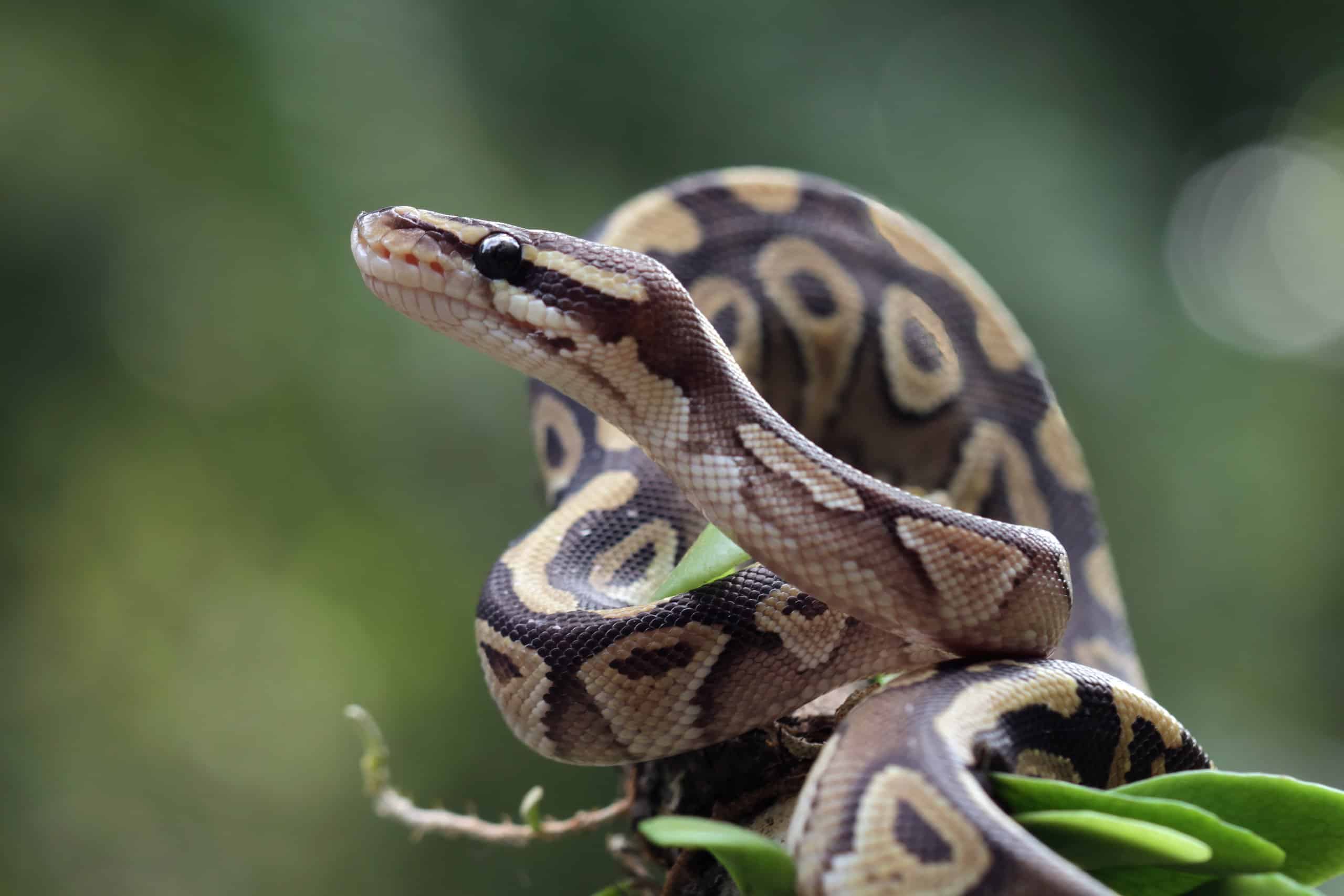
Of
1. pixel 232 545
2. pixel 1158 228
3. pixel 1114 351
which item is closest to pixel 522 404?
pixel 232 545

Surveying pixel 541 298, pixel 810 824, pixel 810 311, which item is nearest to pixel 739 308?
pixel 810 311

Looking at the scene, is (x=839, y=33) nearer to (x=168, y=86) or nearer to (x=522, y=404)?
(x=522, y=404)

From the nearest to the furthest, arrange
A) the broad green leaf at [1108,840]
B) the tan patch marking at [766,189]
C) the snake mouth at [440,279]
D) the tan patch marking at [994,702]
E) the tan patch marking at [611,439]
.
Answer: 1. the broad green leaf at [1108,840]
2. the tan patch marking at [994,702]
3. the snake mouth at [440,279]
4. the tan patch marking at [611,439]
5. the tan patch marking at [766,189]

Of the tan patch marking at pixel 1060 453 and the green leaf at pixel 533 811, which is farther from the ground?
the tan patch marking at pixel 1060 453

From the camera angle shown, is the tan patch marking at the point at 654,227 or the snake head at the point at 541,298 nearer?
the snake head at the point at 541,298

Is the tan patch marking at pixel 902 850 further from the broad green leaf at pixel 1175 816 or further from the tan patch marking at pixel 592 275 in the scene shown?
the tan patch marking at pixel 592 275

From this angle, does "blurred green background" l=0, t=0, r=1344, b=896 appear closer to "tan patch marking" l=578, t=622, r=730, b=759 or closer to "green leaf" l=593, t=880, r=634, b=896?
"green leaf" l=593, t=880, r=634, b=896

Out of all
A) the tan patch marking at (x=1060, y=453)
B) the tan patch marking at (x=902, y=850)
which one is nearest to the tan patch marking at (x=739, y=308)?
the tan patch marking at (x=1060, y=453)

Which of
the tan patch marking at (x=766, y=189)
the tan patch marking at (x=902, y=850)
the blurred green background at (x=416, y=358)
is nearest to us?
the tan patch marking at (x=902, y=850)
